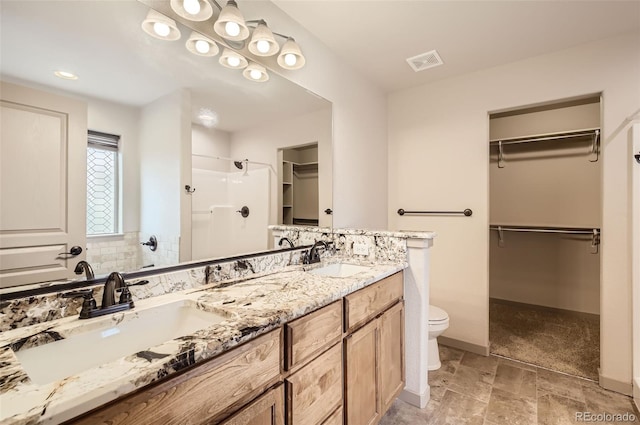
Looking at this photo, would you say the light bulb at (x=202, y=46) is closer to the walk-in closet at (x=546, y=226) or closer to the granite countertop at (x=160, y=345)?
the granite countertop at (x=160, y=345)

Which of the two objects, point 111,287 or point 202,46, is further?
point 202,46

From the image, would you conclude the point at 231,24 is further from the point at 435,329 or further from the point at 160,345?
the point at 435,329

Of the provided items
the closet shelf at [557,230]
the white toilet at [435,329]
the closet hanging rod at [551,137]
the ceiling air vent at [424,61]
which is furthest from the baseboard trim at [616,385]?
the ceiling air vent at [424,61]

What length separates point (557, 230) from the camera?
312cm

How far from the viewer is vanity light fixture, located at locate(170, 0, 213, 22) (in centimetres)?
127

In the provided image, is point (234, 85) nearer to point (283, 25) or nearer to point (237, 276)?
point (283, 25)

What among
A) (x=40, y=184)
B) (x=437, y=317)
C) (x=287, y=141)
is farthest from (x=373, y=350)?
(x=40, y=184)

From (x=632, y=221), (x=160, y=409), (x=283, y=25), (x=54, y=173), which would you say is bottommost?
(x=160, y=409)

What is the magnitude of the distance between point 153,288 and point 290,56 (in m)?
1.48

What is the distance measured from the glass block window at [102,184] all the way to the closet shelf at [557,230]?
3.66 m

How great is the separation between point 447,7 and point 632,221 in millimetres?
1826

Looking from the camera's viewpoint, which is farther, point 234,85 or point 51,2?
point 234,85

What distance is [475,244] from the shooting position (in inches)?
99.1

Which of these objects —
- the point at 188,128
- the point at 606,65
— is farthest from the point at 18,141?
the point at 606,65
